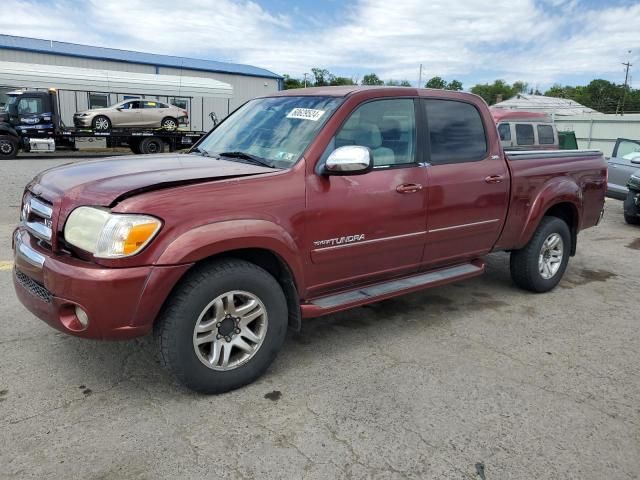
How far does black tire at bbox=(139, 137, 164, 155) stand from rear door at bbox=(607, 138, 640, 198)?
56.5 feet

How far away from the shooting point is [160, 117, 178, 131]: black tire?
23.0 m

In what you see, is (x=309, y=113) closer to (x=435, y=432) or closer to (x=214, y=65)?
(x=435, y=432)

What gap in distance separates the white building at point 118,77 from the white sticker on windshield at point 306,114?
49.8 feet

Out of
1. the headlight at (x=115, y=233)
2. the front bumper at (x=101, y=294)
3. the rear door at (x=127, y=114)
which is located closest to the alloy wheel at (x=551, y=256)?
the front bumper at (x=101, y=294)

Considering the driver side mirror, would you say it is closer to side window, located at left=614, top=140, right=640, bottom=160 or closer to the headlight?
the headlight

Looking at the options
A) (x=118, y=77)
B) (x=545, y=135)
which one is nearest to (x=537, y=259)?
(x=545, y=135)

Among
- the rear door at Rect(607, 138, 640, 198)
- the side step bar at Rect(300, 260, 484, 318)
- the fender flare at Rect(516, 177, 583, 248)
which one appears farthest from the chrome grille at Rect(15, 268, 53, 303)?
the rear door at Rect(607, 138, 640, 198)

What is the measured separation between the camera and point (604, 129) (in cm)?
2530

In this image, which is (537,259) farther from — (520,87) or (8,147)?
(520,87)

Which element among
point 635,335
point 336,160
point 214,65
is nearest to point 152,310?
point 336,160

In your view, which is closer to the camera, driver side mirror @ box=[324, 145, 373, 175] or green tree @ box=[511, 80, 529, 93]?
driver side mirror @ box=[324, 145, 373, 175]

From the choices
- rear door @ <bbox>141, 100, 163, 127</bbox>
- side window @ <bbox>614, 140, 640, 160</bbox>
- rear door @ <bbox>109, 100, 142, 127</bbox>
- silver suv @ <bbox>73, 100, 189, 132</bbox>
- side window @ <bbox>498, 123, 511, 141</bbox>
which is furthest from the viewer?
rear door @ <bbox>141, 100, 163, 127</bbox>

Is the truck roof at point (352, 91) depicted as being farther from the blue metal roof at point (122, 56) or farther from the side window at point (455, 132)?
the blue metal roof at point (122, 56)

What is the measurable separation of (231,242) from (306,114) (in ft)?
4.04
